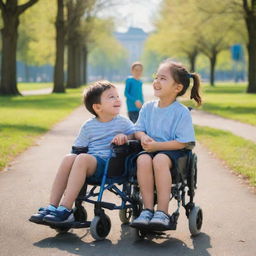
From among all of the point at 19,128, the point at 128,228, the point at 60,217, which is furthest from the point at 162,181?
the point at 19,128

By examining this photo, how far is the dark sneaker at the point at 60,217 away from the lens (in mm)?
4320

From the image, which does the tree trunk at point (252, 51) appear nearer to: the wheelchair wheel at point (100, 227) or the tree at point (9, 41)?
the tree at point (9, 41)

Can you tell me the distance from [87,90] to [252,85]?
32.1 m

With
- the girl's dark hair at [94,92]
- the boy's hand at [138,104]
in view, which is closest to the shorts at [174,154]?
the girl's dark hair at [94,92]

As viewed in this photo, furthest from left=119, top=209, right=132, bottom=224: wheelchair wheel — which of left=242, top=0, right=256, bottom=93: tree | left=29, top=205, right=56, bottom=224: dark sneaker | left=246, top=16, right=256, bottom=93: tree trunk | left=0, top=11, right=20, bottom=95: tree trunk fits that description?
left=246, top=16, right=256, bottom=93: tree trunk

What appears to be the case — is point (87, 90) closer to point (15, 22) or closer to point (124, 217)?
point (124, 217)

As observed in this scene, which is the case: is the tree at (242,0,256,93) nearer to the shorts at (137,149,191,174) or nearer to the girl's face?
the girl's face

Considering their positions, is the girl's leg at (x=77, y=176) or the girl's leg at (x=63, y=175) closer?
the girl's leg at (x=77, y=176)

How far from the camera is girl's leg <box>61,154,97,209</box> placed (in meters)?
4.45

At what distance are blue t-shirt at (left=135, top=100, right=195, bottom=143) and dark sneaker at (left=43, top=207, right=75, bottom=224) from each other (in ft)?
2.97

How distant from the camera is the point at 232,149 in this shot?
10.2m

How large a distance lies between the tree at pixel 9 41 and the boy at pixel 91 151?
23.6 metres

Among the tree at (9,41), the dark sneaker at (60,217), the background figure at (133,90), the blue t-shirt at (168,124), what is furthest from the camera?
the tree at (9,41)

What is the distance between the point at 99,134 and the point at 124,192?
19.6 inches
